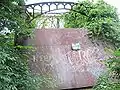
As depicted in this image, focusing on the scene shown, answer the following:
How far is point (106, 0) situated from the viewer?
225 inches

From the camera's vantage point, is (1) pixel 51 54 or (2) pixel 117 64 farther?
(1) pixel 51 54

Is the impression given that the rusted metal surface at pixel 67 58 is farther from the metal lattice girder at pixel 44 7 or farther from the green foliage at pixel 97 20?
the metal lattice girder at pixel 44 7

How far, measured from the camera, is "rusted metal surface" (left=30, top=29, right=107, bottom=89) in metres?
3.84

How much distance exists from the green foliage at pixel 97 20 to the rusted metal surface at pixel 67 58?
22cm

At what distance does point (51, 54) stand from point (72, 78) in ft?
1.63

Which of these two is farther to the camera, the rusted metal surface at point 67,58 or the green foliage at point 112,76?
the rusted metal surface at point 67,58

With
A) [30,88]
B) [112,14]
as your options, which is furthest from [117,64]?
[112,14]

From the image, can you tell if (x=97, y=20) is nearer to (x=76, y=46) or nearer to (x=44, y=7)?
(x=76, y=46)

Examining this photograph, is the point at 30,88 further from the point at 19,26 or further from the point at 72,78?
the point at 72,78

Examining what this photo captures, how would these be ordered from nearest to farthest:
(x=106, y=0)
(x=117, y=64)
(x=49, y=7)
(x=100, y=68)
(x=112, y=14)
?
(x=117, y=64)
(x=100, y=68)
(x=49, y=7)
(x=112, y=14)
(x=106, y=0)

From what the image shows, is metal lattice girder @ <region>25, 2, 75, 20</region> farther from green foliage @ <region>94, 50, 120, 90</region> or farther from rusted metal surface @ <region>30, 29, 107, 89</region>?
green foliage @ <region>94, 50, 120, 90</region>

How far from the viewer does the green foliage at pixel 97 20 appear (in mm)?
4613

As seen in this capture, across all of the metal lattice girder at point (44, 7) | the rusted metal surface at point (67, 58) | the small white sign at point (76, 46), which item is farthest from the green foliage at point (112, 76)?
the metal lattice girder at point (44, 7)

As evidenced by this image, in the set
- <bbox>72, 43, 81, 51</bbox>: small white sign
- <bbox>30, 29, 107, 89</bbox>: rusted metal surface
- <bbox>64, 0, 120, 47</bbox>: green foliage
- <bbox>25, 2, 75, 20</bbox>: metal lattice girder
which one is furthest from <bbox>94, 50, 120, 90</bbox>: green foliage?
<bbox>25, 2, 75, 20</bbox>: metal lattice girder
